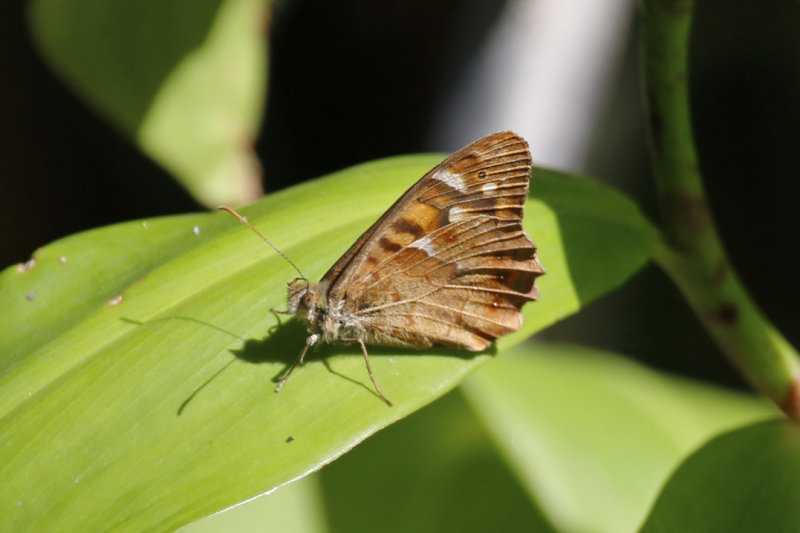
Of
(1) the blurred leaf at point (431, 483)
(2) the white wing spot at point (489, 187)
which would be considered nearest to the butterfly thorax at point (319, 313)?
(2) the white wing spot at point (489, 187)

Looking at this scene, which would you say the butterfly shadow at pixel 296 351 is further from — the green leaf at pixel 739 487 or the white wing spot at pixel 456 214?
the green leaf at pixel 739 487

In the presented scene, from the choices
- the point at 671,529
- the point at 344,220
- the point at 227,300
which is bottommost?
the point at 671,529

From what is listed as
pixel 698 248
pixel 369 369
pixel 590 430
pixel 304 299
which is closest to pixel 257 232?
pixel 304 299

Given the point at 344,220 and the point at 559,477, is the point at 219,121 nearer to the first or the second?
the point at 344,220

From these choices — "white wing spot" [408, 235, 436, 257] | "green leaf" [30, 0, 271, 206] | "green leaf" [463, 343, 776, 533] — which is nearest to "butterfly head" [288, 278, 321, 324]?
"white wing spot" [408, 235, 436, 257]

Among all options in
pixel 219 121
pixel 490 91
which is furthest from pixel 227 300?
pixel 490 91

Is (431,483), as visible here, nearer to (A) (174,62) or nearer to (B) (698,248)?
(B) (698,248)

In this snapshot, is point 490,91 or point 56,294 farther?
point 490,91

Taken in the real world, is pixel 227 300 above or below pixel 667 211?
below
